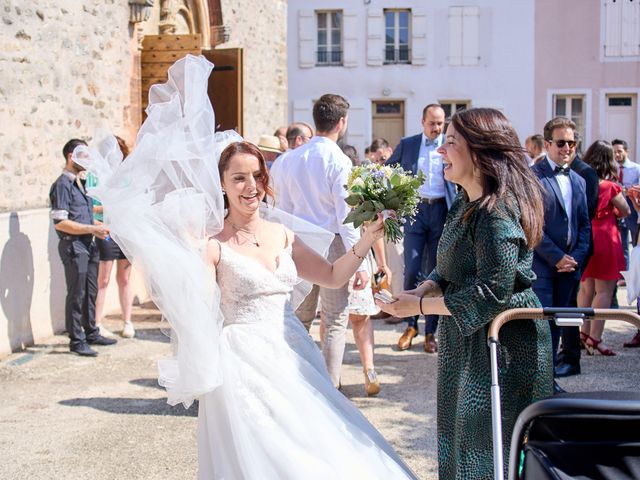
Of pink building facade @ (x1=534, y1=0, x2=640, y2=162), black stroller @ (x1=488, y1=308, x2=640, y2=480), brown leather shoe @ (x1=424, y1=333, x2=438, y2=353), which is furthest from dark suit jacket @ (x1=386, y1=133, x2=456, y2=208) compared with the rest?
pink building facade @ (x1=534, y1=0, x2=640, y2=162)

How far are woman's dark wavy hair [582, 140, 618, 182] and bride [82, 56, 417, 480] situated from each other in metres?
4.45

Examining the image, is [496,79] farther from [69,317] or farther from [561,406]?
[561,406]

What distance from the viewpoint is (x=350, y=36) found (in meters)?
26.5

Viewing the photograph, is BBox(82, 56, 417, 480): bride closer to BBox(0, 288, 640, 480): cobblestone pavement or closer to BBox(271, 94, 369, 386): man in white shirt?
BBox(0, 288, 640, 480): cobblestone pavement

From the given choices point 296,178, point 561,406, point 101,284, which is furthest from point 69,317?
point 561,406

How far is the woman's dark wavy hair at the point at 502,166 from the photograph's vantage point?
3406 millimetres

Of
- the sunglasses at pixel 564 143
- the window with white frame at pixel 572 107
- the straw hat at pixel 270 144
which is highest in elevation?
the window with white frame at pixel 572 107

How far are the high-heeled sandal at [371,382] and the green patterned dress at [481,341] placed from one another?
9.78 feet

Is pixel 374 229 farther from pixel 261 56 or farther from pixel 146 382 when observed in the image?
pixel 261 56

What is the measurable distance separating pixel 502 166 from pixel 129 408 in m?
3.96

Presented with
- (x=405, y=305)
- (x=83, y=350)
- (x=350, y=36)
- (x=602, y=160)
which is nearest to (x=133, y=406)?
(x=83, y=350)

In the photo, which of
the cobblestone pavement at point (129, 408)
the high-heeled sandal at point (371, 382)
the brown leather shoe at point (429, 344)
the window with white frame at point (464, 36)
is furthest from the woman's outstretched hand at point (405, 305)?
the window with white frame at point (464, 36)

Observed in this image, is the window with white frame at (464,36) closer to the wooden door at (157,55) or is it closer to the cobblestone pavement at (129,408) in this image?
the wooden door at (157,55)

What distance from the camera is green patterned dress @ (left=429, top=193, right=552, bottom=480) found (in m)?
3.31
